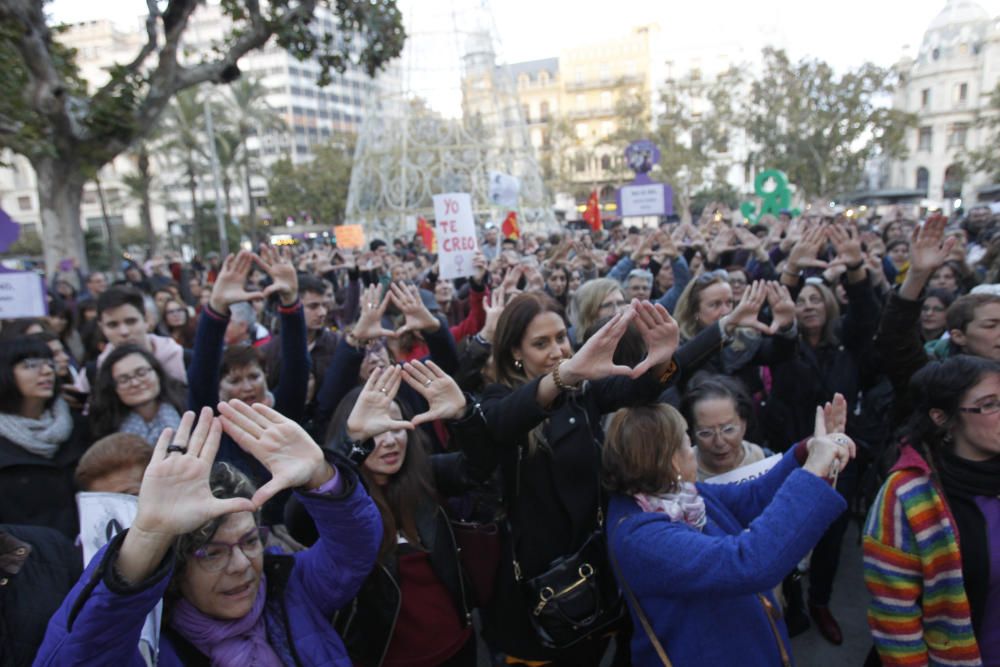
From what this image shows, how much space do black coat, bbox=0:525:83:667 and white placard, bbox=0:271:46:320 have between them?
316 cm

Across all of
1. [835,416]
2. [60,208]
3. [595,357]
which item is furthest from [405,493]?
[60,208]

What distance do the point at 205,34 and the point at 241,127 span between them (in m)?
46.7

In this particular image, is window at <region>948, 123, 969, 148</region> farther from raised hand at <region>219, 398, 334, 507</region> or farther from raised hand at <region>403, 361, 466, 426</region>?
raised hand at <region>219, 398, 334, 507</region>

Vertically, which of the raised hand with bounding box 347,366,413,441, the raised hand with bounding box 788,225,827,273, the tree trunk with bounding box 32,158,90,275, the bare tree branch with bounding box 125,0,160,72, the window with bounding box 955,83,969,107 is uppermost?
the window with bounding box 955,83,969,107

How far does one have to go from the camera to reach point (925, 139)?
159 feet

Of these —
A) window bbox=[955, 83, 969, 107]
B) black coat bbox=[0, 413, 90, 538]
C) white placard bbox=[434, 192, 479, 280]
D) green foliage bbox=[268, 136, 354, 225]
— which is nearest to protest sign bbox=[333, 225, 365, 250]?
white placard bbox=[434, 192, 479, 280]

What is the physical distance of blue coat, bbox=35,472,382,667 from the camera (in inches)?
51.0

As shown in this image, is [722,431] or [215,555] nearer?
[215,555]

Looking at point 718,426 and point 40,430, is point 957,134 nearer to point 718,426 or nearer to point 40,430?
point 718,426

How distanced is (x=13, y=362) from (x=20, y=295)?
1.82m

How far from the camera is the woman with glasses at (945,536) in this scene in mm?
1926

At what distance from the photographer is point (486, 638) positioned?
240 cm

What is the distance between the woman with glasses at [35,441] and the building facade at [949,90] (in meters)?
52.7

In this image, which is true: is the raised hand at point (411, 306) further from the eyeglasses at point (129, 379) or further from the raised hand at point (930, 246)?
the raised hand at point (930, 246)
